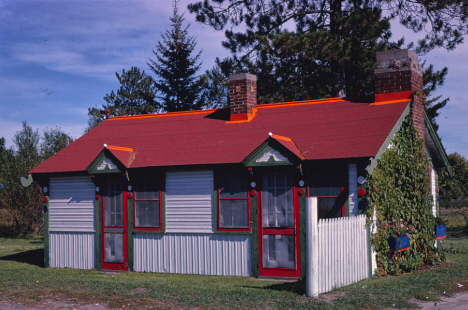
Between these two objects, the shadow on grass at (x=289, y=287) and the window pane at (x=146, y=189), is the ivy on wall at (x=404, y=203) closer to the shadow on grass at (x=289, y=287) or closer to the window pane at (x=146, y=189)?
the shadow on grass at (x=289, y=287)

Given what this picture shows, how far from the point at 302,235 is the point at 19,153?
2437 centimetres

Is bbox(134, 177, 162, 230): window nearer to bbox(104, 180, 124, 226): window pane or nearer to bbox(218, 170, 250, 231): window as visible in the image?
bbox(104, 180, 124, 226): window pane

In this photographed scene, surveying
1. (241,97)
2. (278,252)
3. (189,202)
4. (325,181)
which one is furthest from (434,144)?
(189,202)

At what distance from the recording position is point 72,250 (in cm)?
1418

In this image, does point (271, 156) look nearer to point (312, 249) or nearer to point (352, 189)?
point (352, 189)

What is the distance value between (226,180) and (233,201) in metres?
0.56

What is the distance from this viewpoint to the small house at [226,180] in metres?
11.5

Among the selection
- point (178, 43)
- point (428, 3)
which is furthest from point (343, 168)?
point (178, 43)

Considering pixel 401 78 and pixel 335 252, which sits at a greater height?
pixel 401 78

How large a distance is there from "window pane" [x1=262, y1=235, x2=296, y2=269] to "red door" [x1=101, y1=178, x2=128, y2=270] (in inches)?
155

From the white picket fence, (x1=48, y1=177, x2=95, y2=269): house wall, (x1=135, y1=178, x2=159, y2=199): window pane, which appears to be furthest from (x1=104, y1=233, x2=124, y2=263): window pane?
the white picket fence

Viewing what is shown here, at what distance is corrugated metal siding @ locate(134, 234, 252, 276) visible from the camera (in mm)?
12102

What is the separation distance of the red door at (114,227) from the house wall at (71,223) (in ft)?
1.38

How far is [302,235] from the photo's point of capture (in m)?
11.4
